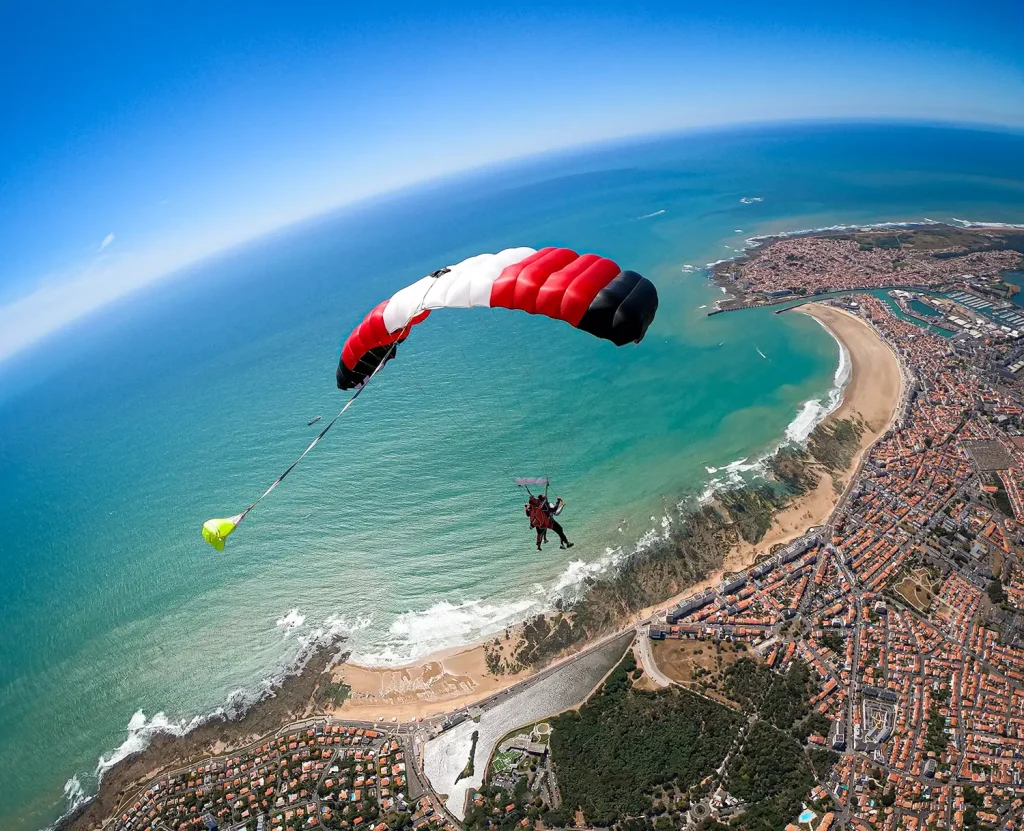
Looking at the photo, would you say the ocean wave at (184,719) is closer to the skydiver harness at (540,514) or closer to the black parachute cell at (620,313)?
the skydiver harness at (540,514)

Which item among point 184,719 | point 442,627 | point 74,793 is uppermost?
point 442,627

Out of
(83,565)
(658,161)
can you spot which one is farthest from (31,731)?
(658,161)

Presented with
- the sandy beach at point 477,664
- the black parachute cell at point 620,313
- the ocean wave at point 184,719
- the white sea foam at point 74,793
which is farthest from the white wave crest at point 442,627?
the black parachute cell at point 620,313

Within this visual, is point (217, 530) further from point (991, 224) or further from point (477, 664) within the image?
point (991, 224)

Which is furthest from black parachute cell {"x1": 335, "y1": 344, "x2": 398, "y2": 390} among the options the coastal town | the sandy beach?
the sandy beach

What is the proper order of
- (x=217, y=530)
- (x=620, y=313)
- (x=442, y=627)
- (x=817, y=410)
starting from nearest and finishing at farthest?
1. (x=217, y=530)
2. (x=620, y=313)
3. (x=442, y=627)
4. (x=817, y=410)

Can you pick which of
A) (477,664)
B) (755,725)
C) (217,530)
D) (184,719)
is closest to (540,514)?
(217,530)
